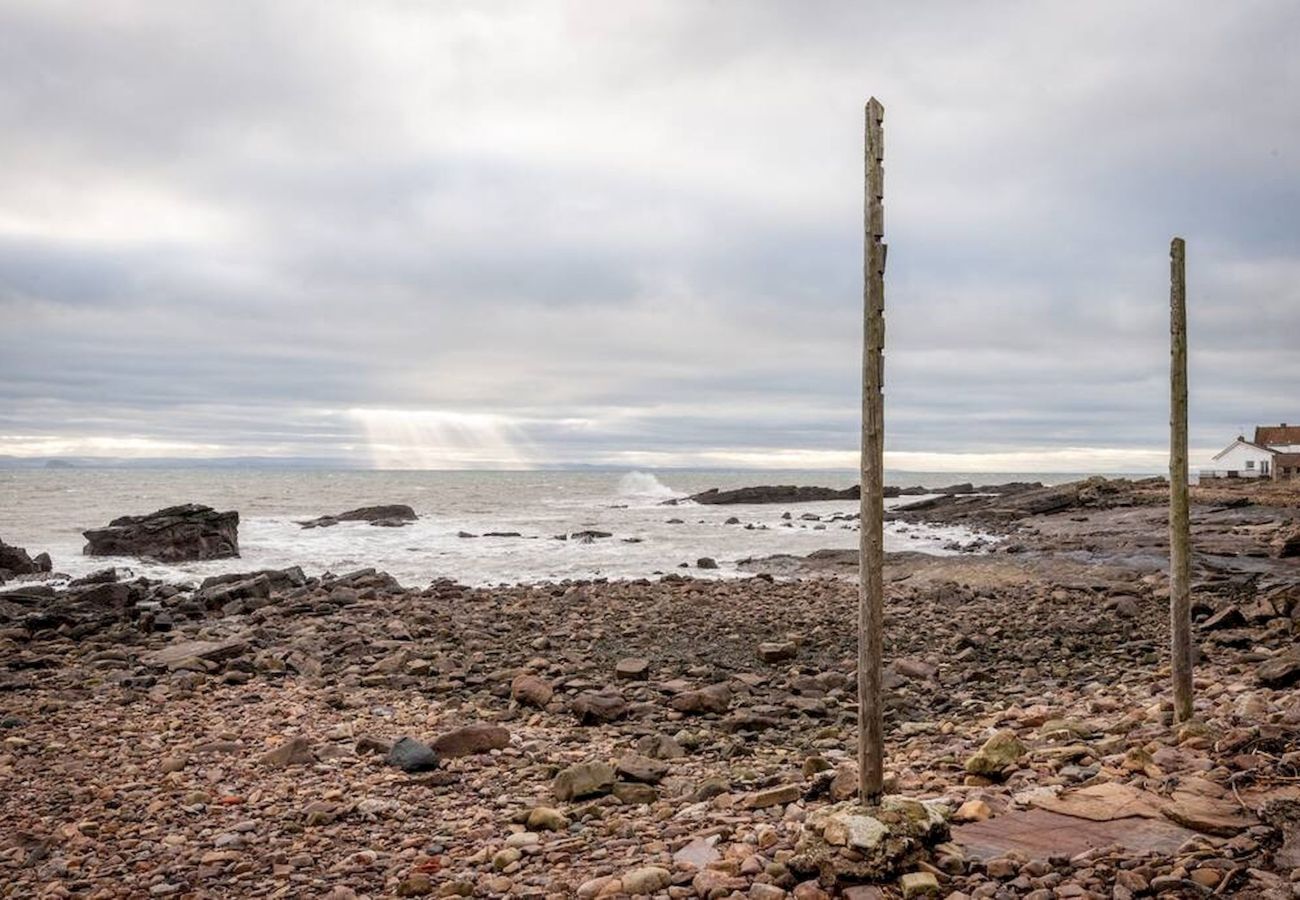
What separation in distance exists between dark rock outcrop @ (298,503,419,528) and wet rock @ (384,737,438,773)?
4164 centimetres

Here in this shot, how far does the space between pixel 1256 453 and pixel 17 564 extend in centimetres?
7783

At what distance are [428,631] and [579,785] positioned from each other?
1003 centimetres

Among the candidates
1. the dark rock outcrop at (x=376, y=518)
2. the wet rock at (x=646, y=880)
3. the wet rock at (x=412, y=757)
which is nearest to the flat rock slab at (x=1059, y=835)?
the wet rock at (x=646, y=880)

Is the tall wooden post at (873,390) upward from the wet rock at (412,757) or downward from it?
upward

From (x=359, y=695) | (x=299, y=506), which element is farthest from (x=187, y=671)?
(x=299, y=506)

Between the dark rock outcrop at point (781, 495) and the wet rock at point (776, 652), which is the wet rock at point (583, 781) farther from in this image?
the dark rock outcrop at point (781, 495)

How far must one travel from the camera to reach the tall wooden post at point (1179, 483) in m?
8.28

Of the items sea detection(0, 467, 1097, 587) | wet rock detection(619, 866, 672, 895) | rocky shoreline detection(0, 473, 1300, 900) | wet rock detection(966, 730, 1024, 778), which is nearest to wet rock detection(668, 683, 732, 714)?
rocky shoreline detection(0, 473, 1300, 900)

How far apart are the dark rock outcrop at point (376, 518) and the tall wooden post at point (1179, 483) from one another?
4516 cm

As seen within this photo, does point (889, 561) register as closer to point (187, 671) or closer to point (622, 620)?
point (622, 620)

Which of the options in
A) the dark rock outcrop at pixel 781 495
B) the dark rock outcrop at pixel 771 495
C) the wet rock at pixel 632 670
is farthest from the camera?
the dark rock outcrop at pixel 771 495

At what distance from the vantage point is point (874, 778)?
630 centimetres

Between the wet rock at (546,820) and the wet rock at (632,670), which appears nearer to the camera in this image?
the wet rock at (546,820)

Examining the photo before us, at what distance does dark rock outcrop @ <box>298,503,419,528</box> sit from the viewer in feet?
166
